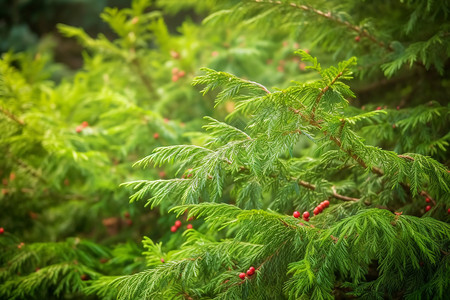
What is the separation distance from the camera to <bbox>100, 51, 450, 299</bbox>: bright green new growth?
1540mm

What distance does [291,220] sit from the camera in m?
1.66

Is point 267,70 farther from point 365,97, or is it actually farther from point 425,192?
point 425,192

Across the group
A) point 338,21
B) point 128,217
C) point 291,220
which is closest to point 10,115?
point 128,217

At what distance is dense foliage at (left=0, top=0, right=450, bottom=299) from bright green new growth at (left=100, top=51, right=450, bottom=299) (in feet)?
0.04

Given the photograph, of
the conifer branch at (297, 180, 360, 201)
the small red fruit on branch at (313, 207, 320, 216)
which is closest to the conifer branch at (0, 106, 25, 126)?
the conifer branch at (297, 180, 360, 201)

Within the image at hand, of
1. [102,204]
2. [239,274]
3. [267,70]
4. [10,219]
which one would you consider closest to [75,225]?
[10,219]

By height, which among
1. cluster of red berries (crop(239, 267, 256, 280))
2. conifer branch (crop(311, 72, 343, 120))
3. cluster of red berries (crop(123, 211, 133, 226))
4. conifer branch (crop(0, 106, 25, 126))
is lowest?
cluster of red berries (crop(123, 211, 133, 226))

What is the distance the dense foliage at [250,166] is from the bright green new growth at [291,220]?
0.01 m

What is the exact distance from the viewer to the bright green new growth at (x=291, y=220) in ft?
5.05

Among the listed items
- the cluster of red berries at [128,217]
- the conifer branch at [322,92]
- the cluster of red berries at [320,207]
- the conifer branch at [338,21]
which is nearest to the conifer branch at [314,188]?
the cluster of red berries at [320,207]

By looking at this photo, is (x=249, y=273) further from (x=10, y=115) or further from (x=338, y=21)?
(x=10, y=115)

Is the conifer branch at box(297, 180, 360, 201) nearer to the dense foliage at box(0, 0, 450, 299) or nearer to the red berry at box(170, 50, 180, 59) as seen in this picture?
the dense foliage at box(0, 0, 450, 299)

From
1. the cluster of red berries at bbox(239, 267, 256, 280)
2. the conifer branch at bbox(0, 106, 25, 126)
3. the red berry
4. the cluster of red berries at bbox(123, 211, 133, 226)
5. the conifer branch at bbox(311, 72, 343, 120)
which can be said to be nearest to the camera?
the conifer branch at bbox(311, 72, 343, 120)

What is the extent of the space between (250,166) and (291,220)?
1.23ft
